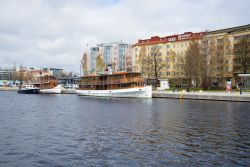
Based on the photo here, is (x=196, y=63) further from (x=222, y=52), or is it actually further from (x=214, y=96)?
(x=214, y=96)

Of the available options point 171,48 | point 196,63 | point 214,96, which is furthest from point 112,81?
point 171,48

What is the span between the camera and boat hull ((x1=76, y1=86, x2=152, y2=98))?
235 ft

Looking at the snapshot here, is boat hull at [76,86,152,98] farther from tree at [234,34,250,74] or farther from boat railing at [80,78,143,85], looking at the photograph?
tree at [234,34,250,74]

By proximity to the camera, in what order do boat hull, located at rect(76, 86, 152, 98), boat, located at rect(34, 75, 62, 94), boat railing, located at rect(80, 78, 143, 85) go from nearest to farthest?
boat hull, located at rect(76, 86, 152, 98) < boat railing, located at rect(80, 78, 143, 85) < boat, located at rect(34, 75, 62, 94)

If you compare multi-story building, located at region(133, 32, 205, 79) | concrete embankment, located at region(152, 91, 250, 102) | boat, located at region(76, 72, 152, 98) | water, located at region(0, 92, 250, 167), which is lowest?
water, located at region(0, 92, 250, 167)

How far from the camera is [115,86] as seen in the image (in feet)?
265

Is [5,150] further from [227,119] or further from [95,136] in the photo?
[227,119]

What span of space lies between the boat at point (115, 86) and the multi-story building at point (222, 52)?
57.3 feet

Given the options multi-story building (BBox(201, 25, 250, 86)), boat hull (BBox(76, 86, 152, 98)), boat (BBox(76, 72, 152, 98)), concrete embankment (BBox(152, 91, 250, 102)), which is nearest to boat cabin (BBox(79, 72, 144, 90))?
boat (BBox(76, 72, 152, 98))

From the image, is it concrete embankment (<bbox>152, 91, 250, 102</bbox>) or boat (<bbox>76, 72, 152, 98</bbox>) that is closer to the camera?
concrete embankment (<bbox>152, 91, 250, 102</bbox>)

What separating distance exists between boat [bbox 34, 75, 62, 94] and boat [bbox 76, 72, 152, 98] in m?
18.9

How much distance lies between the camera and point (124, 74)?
77062 millimetres

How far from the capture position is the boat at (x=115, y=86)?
73.4 meters

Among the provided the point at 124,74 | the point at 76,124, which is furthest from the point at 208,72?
the point at 76,124
